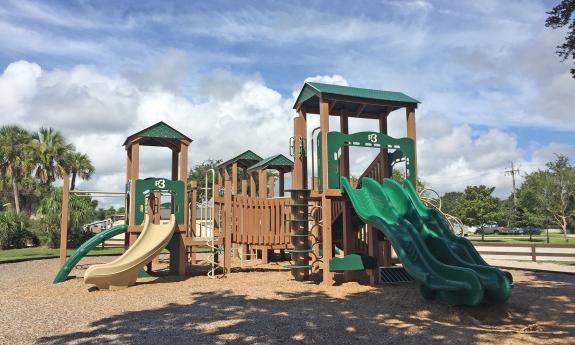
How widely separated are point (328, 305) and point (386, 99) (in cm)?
672

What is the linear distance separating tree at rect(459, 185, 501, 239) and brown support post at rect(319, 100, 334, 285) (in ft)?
Result: 123

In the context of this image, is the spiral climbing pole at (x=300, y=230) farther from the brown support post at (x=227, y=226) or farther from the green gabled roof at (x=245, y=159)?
the green gabled roof at (x=245, y=159)

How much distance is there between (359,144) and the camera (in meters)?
12.5

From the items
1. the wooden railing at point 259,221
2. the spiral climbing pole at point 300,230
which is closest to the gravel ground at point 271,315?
the spiral climbing pole at point 300,230

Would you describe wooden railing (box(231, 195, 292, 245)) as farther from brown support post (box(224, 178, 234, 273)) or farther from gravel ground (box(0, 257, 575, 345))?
gravel ground (box(0, 257, 575, 345))

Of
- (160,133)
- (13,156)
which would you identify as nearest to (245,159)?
(160,133)

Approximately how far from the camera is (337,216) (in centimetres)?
1330

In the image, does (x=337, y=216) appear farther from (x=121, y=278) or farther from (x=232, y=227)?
(x=121, y=278)

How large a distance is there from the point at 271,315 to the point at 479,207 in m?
42.4

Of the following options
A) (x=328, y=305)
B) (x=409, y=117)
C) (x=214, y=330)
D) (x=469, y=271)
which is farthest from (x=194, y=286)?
(x=409, y=117)

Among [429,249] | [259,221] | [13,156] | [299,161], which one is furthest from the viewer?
[13,156]

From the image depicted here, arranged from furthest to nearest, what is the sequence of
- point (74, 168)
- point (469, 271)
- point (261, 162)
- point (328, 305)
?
point (74, 168), point (261, 162), point (328, 305), point (469, 271)

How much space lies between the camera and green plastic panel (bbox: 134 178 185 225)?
13.4m

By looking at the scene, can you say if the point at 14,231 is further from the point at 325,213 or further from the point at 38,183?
the point at 325,213
